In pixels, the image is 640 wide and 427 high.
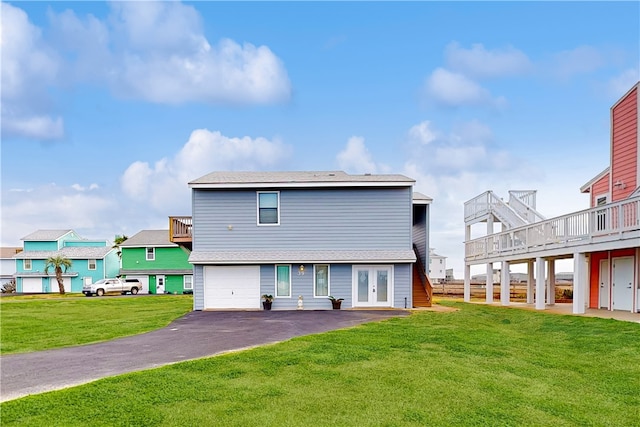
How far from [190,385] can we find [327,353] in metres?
3.08

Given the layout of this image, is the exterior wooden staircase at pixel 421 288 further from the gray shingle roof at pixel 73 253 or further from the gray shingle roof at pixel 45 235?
the gray shingle roof at pixel 45 235

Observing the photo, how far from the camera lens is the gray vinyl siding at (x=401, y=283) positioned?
20.5m

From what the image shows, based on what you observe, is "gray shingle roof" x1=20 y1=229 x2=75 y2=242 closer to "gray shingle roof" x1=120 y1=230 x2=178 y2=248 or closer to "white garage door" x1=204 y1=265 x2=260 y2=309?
"gray shingle roof" x1=120 y1=230 x2=178 y2=248

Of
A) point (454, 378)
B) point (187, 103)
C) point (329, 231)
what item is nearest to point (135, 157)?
point (187, 103)

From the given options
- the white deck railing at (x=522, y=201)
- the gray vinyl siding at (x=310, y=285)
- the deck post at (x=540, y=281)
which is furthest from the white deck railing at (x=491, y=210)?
the gray vinyl siding at (x=310, y=285)

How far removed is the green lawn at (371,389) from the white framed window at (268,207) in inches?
416

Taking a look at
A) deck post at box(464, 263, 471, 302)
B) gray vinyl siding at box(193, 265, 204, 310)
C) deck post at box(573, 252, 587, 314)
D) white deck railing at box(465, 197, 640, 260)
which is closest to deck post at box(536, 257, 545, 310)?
white deck railing at box(465, 197, 640, 260)

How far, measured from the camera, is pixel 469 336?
11711 millimetres

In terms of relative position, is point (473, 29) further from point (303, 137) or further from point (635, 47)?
point (303, 137)

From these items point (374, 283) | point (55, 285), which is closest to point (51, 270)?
point (55, 285)

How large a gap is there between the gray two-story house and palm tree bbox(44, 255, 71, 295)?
98.3 feet

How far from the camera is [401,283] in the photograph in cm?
2056

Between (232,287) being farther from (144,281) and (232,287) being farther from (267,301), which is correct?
(144,281)

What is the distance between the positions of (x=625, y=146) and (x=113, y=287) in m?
39.7
